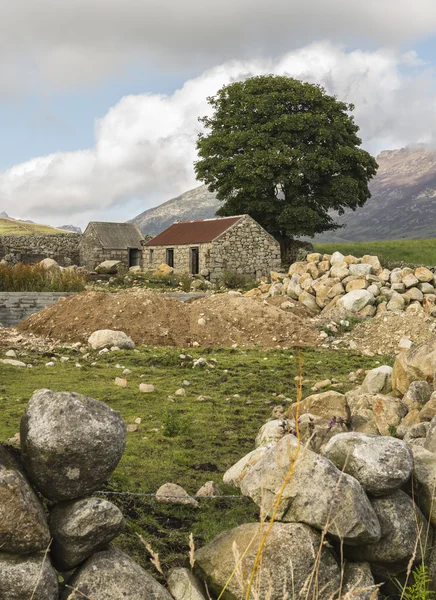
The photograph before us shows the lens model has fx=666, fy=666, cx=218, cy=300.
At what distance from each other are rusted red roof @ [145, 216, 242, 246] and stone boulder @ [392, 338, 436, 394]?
29722 millimetres

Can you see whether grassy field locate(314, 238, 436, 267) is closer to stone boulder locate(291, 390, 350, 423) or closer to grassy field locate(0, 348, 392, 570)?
grassy field locate(0, 348, 392, 570)

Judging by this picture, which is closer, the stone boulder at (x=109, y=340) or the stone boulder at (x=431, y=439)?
the stone boulder at (x=431, y=439)

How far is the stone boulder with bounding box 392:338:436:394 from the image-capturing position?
1027cm

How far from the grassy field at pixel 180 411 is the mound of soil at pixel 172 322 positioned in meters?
1.65

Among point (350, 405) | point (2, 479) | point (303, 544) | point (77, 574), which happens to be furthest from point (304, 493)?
point (350, 405)

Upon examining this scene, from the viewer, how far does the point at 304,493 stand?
5258 millimetres

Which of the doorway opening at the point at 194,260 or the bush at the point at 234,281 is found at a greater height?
the doorway opening at the point at 194,260

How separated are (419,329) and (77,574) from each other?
16.8 meters

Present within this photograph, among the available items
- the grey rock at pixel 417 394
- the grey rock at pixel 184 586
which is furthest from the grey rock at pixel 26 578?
the grey rock at pixel 417 394

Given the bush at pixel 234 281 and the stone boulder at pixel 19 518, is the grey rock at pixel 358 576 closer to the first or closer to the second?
the stone boulder at pixel 19 518

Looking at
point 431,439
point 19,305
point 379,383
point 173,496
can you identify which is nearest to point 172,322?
point 19,305

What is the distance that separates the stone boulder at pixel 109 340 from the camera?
18625 millimetres

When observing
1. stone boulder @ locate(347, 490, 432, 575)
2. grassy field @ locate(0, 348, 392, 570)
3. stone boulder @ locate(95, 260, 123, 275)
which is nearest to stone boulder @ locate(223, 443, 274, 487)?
grassy field @ locate(0, 348, 392, 570)

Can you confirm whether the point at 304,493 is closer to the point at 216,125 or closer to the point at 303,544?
the point at 303,544
